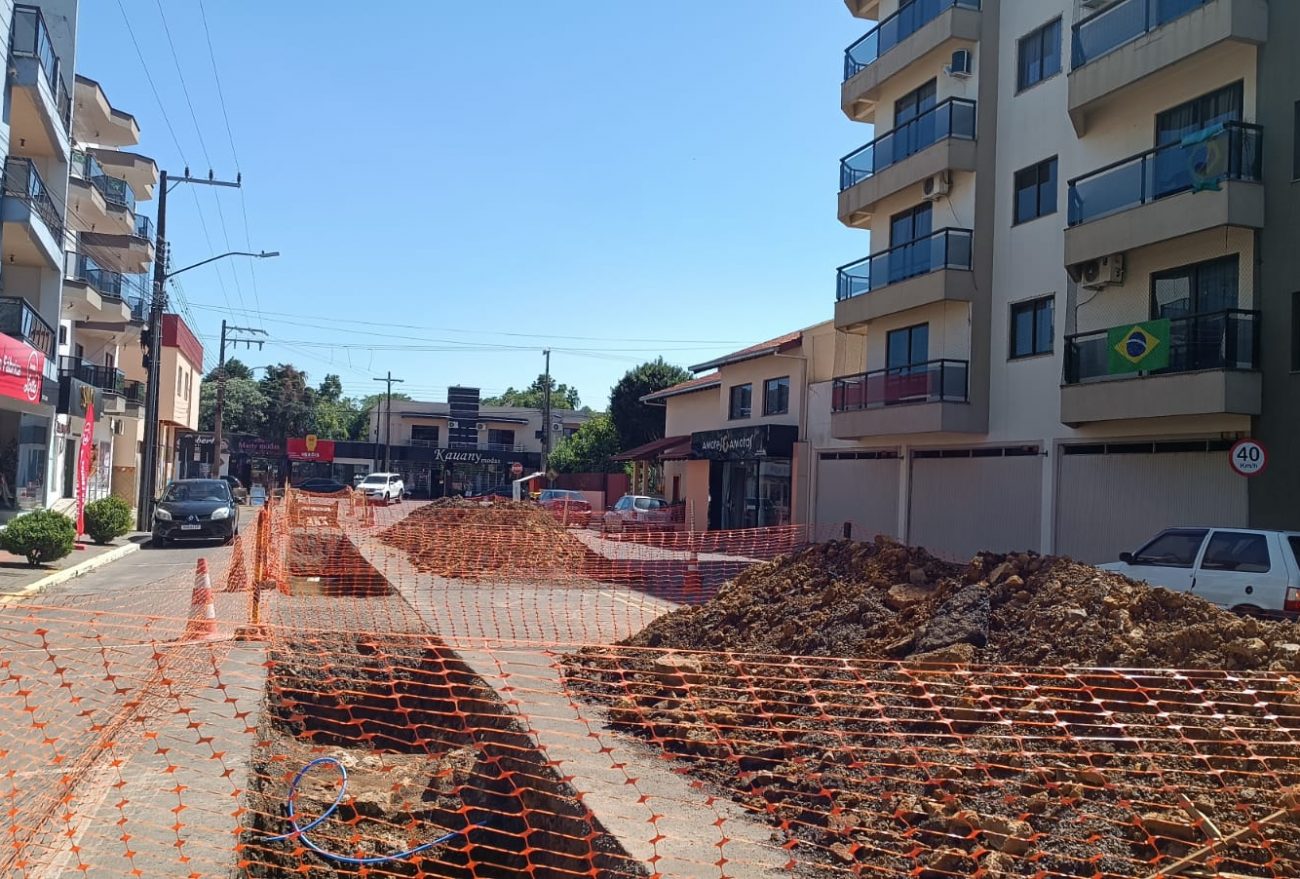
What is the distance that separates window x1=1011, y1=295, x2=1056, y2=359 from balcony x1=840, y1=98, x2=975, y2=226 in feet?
11.4

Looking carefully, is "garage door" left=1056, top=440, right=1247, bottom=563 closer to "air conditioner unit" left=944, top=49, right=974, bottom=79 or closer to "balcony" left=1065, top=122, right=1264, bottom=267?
"balcony" left=1065, top=122, right=1264, bottom=267

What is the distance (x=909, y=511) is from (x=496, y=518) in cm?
1001

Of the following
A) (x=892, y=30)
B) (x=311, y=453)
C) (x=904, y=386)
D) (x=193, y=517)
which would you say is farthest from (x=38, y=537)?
(x=311, y=453)

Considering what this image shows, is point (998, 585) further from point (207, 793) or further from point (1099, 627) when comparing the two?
point (207, 793)

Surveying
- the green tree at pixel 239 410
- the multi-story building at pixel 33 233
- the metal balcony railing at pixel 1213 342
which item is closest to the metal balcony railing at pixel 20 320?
the multi-story building at pixel 33 233

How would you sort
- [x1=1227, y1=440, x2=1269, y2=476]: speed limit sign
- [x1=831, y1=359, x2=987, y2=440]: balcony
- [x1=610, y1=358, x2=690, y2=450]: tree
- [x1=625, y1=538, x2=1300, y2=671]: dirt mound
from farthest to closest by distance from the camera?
[x1=610, y1=358, x2=690, y2=450]: tree
[x1=831, y1=359, x2=987, y2=440]: balcony
[x1=1227, y1=440, x2=1269, y2=476]: speed limit sign
[x1=625, y1=538, x2=1300, y2=671]: dirt mound

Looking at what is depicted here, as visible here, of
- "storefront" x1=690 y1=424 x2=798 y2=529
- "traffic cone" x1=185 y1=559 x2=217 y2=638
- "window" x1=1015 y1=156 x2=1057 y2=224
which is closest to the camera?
"traffic cone" x1=185 y1=559 x2=217 y2=638

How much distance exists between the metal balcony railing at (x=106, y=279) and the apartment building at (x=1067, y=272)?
23312mm

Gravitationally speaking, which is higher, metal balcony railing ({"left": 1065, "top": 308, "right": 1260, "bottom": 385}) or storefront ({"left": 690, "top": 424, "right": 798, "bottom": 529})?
metal balcony railing ({"left": 1065, "top": 308, "right": 1260, "bottom": 385})

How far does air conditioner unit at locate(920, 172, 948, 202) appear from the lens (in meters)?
22.3

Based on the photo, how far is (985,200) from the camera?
70.3 ft

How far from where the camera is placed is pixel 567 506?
2880cm

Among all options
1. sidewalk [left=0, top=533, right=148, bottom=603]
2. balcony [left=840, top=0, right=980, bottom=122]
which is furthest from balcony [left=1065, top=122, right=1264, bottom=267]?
sidewalk [left=0, top=533, right=148, bottom=603]

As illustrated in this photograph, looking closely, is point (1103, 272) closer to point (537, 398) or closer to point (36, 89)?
point (36, 89)
